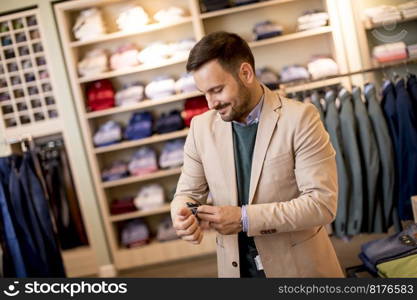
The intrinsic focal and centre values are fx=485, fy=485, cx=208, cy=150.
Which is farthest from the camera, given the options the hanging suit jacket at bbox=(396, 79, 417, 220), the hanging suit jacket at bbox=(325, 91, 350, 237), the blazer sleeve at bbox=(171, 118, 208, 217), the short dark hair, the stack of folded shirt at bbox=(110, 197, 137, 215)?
the stack of folded shirt at bbox=(110, 197, 137, 215)

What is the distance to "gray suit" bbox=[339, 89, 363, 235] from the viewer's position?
279 centimetres

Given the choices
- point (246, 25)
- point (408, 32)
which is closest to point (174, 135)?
point (246, 25)

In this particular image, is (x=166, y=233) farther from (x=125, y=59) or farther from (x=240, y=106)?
(x=240, y=106)

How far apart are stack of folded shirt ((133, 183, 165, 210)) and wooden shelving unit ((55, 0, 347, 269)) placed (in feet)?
0.16

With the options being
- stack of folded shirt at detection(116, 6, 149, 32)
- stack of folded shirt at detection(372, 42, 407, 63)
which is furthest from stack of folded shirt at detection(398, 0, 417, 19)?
stack of folded shirt at detection(116, 6, 149, 32)

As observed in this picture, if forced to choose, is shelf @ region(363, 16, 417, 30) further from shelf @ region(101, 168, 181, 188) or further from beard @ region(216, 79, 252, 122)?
beard @ region(216, 79, 252, 122)

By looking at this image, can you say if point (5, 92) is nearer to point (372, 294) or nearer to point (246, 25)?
point (246, 25)

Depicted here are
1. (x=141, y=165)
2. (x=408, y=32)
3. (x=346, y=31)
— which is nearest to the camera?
(x=408, y=32)

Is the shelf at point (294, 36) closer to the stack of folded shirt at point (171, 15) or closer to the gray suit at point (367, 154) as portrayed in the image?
the stack of folded shirt at point (171, 15)

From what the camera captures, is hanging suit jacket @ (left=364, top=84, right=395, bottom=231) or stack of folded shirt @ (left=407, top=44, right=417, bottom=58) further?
stack of folded shirt @ (left=407, top=44, right=417, bottom=58)

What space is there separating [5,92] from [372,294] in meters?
3.40

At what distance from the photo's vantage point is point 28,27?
3842mm

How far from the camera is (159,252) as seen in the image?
4.02 m

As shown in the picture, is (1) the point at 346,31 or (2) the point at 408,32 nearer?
(2) the point at 408,32
